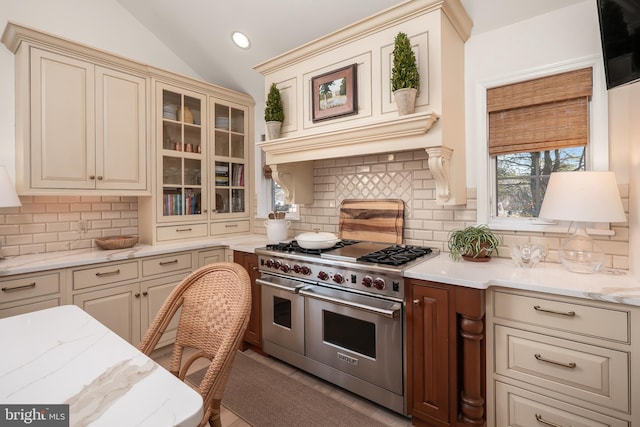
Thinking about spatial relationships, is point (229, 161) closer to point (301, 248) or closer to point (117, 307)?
point (301, 248)

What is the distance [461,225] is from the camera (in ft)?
7.64

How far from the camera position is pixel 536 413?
1.62 metres

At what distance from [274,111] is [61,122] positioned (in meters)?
1.57

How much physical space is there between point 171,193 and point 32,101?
118 centimetres

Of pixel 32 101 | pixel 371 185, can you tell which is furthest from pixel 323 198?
pixel 32 101

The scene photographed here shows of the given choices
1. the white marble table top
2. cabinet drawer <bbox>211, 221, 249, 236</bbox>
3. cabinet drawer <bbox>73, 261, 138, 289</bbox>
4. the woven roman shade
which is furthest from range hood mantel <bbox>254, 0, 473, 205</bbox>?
the white marble table top

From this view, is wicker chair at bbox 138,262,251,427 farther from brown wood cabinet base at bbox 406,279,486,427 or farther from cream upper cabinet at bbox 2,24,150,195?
cream upper cabinet at bbox 2,24,150,195

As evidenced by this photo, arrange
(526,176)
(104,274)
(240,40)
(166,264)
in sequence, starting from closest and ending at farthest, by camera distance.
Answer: (526,176)
(104,274)
(166,264)
(240,40)

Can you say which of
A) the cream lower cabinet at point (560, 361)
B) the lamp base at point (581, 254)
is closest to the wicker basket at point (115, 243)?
the cream lower cabinet at point (560, 361)

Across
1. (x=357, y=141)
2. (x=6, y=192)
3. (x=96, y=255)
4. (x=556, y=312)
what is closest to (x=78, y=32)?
(x=6, y=192)

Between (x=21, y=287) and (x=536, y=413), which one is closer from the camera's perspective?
(x=536, y=413)

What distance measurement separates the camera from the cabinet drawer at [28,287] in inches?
81.0

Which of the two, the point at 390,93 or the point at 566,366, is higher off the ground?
the point at 390,93

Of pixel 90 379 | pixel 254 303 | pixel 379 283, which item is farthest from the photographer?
pixel 254 303
